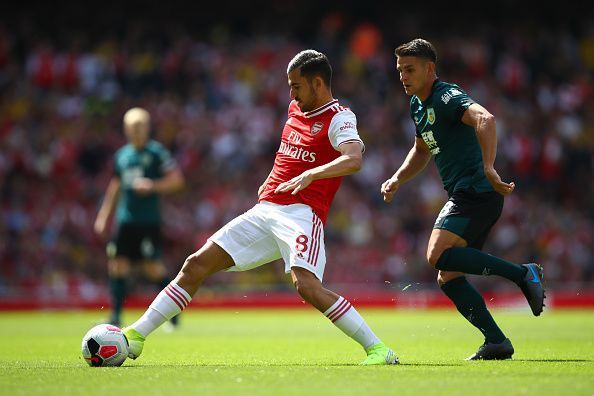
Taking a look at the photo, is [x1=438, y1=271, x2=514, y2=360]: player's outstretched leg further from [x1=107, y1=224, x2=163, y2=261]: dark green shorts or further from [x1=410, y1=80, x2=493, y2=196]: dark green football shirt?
[x1=107, y1=224, x2=163, y2=261]: dark green shorts

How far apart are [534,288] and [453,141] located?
1.31 m

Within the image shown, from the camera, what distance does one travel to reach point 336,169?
6.99m

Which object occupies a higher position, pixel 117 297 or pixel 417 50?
pixel 417 50

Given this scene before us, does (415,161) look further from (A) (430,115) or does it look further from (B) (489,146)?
(B) (489,146)

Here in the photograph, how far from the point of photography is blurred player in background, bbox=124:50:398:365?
7.19m

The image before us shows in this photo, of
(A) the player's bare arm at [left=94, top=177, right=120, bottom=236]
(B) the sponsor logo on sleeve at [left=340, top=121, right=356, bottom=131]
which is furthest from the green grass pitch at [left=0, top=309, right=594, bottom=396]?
(B) the sponsor logo on sleeve at [left=340, top=121, right=356, bottom=131]

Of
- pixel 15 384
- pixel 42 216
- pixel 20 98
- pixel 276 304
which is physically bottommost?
pixel 276 304

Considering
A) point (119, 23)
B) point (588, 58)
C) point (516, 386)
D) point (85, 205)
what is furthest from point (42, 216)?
point (516, 386)

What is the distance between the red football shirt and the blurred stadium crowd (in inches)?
504

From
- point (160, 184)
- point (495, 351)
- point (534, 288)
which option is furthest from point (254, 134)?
point (534, 288)

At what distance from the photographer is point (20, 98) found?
75.0 feet

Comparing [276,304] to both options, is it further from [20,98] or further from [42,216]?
[20,98]

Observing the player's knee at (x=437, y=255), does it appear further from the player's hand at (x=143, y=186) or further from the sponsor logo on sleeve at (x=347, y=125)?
the player's hand at (x=143, y=186)

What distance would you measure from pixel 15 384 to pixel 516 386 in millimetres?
3064
